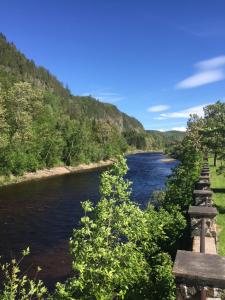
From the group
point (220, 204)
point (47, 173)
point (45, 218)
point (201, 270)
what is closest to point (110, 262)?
point (201, 270)

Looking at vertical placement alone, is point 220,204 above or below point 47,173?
above

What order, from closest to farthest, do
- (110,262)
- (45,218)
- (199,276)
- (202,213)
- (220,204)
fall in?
1. (199,276)
2. (110,262)
3. (202,213)
4. (220,204)
5. (45,218)

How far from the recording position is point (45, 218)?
118 ft

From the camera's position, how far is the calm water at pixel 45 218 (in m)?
24.3

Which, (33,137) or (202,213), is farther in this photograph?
(33,137)

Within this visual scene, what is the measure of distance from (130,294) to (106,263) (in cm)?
150

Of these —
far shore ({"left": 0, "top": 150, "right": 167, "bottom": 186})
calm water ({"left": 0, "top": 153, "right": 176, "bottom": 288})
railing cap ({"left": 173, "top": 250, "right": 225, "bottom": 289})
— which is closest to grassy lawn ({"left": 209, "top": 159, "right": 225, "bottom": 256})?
calm water ({"left": 0, "top": 153, "right": 176, "bottom": 288})

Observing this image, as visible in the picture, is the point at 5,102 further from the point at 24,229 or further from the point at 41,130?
the point at 24,229

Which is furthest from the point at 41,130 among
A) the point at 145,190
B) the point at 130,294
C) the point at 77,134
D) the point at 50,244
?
the point at 130,294

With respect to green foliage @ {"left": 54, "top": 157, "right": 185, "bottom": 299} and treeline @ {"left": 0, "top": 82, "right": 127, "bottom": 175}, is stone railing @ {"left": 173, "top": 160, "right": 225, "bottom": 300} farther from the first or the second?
treeline @ {"left": 0, "top": 82, "right": 127, "bottom": 175}

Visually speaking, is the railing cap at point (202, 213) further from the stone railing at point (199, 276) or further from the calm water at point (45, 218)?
the calm water at point (45, 218)

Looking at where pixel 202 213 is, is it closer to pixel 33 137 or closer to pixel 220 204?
pixel 220 204

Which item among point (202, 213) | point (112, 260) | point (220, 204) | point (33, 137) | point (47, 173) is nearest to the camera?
point (112, 260)

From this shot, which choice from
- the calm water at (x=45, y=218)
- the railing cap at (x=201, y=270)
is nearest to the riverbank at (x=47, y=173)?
the calm water at (x=45, y=218)
